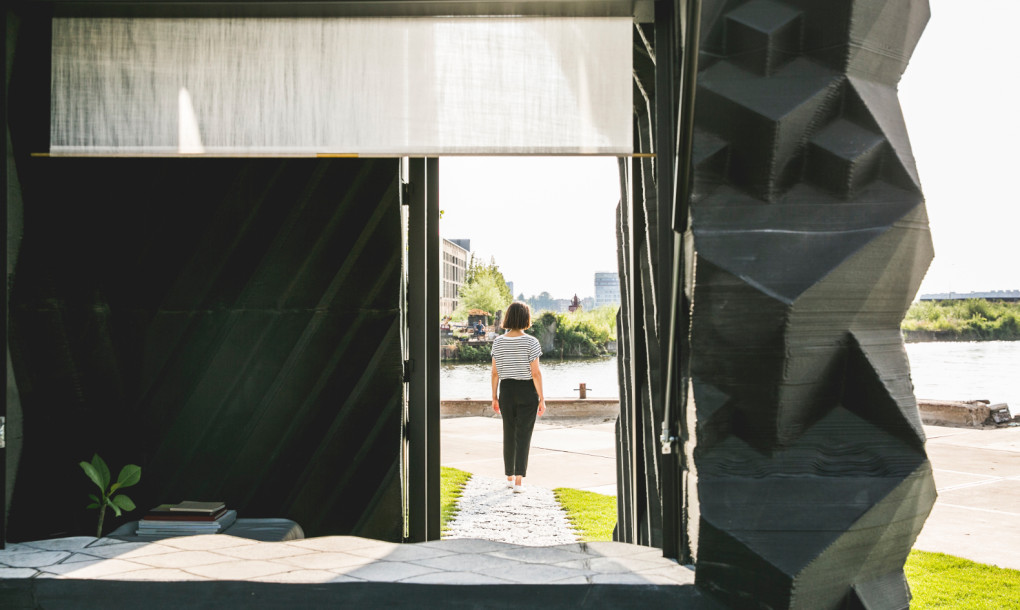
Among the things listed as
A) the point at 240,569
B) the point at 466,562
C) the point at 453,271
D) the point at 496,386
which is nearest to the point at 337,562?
the point at 240,569

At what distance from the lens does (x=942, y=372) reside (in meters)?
27.3

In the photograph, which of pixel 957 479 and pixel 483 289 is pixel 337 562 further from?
pixel 483 289

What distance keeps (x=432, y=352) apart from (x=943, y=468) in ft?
19.1

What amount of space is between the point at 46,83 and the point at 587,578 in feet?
10.0

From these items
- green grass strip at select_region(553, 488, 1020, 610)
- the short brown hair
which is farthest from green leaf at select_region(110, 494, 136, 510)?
the short brown hair

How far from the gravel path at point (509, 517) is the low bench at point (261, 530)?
116cm

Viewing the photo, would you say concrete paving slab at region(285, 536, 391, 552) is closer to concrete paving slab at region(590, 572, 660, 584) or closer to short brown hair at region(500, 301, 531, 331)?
concrete paving slab at region(590, 572, 660, 584)

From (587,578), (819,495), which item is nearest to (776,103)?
(819,495)

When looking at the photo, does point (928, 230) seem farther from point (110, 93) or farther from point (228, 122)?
point (110, 93)

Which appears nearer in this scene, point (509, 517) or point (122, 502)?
point (122, 502)

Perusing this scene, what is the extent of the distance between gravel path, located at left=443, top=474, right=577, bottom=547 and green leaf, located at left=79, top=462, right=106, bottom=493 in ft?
6.62

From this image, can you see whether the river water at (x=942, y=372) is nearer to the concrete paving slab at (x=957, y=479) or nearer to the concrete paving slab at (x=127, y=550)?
the concrete paving slab at (x=957, y=479)

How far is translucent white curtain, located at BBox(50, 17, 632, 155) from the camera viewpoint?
290cm

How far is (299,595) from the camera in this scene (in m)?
2.16
